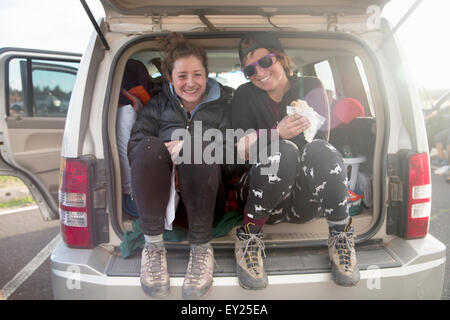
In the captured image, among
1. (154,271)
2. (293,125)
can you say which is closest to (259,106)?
(293,125)

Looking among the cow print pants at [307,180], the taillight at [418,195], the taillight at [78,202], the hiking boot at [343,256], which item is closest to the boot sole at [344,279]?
the hiking boot at [343,256]

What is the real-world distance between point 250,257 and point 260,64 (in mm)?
1039

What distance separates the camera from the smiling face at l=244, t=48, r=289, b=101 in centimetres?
176

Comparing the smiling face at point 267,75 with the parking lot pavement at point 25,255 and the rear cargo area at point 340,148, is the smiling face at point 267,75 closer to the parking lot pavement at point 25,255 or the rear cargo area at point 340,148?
the rear cargo area at point 340,148

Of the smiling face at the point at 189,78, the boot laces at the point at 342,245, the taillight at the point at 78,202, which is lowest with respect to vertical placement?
the boot laces at the point at 342,245

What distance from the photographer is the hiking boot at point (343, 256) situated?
1356 mm

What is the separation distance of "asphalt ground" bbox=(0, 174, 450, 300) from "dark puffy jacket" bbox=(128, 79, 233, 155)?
1.47 metres

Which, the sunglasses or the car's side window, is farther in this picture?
the car's side window

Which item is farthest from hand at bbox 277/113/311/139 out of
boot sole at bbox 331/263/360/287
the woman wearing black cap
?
boot sole at bbox 331/263/360/287

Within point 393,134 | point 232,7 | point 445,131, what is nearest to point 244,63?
point 232,7

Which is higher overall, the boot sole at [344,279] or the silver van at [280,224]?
the silver van at [280,224]

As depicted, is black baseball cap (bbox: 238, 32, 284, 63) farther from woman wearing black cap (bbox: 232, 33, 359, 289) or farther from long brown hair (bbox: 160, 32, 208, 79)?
long brown hair (bbox: 160, 32, 208, 79)

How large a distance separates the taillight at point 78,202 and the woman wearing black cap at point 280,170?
75 centimetres

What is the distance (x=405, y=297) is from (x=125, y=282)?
126cm
